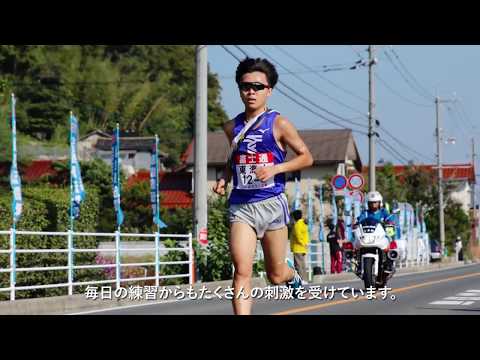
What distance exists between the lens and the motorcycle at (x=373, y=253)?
16.3 metres

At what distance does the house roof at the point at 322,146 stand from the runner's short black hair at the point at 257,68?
203 feet

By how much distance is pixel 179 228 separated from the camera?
57.2 m

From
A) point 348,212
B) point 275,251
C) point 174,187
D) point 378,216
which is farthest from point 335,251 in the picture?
point 174,187

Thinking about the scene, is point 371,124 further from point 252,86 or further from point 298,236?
point 252,86

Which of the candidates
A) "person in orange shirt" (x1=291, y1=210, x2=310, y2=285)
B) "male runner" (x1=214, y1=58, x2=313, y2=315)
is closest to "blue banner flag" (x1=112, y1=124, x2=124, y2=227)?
"person in orange shirt" (x1=291, y1=210, x2=310, y2=285)

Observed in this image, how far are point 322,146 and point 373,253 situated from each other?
56507 millimetres

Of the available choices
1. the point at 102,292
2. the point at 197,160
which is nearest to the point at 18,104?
the point at 197,160

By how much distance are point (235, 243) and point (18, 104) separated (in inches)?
3033

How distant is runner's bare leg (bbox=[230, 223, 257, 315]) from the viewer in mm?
Answer: 7566

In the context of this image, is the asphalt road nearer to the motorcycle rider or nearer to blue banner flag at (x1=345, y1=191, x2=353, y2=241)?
the motorcycle rider

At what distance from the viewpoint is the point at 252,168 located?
7.66m

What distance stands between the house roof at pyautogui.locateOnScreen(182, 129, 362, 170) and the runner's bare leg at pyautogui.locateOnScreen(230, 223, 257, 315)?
61947 mm

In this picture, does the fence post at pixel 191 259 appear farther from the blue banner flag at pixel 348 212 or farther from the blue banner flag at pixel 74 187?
the blue banner flag at pixel 348 212

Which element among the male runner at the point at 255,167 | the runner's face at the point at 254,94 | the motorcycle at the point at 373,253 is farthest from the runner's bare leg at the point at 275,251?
the motorcycle at the point at 373,253
